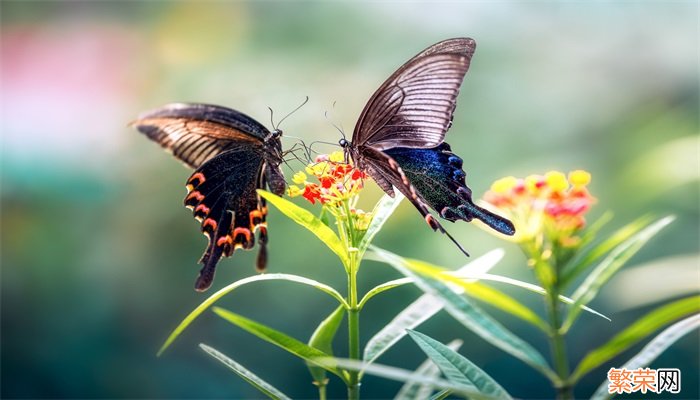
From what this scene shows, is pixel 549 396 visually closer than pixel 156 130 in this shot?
No

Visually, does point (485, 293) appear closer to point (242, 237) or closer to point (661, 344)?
point (661, 344)

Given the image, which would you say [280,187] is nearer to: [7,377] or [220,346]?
[220,346]

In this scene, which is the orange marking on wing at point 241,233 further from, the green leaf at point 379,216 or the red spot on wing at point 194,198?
the green leaf at point 379,216

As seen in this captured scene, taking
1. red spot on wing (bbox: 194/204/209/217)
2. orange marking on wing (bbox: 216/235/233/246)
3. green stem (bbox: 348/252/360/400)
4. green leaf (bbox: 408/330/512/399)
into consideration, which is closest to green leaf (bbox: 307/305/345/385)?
green stem (bbox: 348/252/360/400)

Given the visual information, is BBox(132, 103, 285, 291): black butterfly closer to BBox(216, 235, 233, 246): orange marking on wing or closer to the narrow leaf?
BBox(216, 235, 233, 246): orange marking on wing

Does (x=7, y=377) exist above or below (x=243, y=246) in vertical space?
below

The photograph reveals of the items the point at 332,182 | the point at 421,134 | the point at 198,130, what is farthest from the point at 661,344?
the point at 198,130

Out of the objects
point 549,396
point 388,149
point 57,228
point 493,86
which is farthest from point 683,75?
point 57,228
